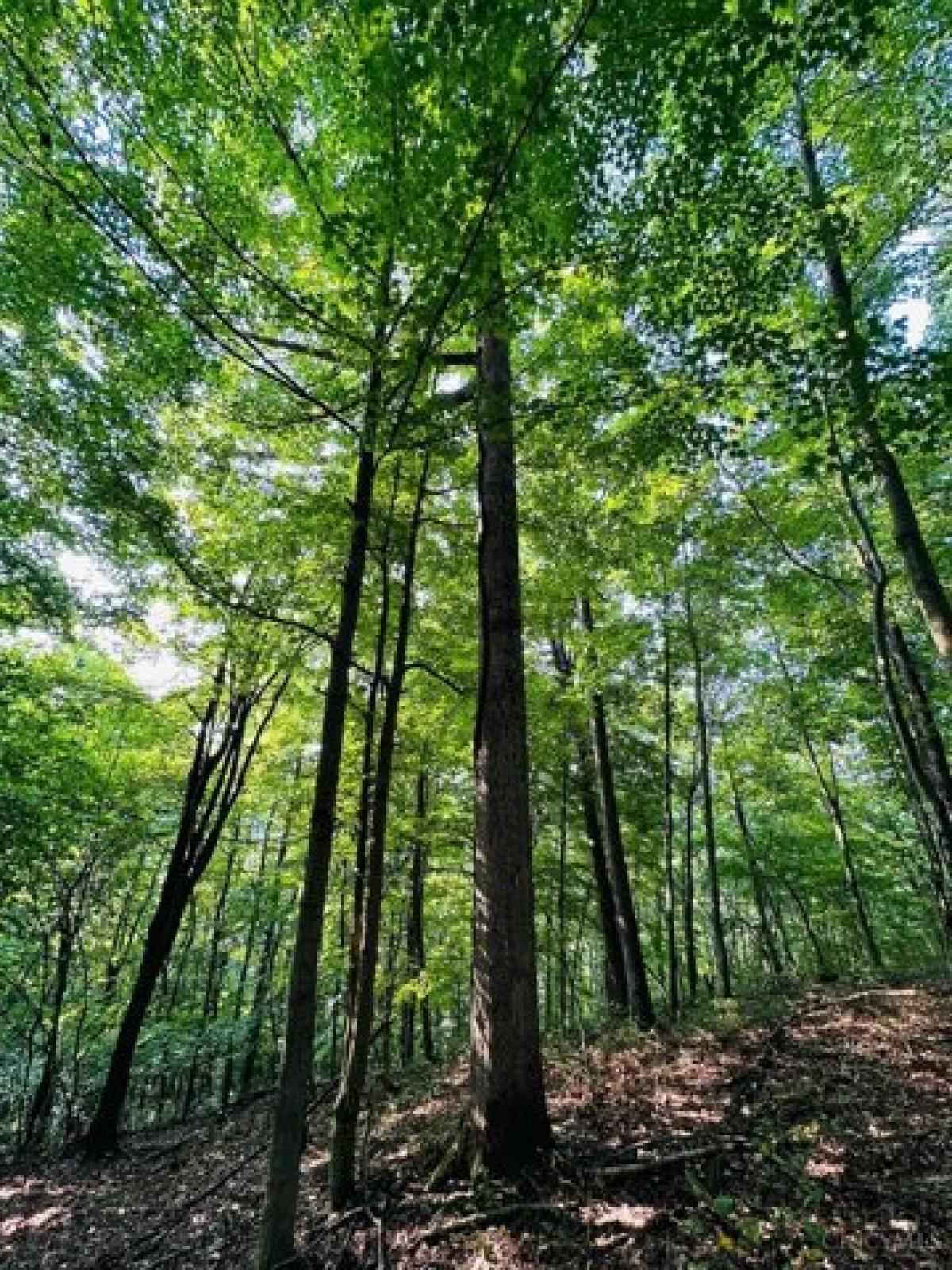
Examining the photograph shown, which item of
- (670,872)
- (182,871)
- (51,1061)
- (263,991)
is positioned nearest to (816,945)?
(670,872)

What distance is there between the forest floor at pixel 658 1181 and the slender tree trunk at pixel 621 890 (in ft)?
2.85

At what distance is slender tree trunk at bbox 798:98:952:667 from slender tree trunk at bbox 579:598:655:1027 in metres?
3.88

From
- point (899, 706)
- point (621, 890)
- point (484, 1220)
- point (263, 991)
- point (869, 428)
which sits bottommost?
point (484, 1220)

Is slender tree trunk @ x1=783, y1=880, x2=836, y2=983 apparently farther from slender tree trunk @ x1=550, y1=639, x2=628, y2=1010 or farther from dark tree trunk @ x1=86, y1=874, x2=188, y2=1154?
dark tree trunk @ x1=86, y1=874, x2=188, y2=1154

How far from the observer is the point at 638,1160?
3.86 meters

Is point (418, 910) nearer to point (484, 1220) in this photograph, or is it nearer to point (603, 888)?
point (603, 888)

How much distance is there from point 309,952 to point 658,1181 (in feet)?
7.97

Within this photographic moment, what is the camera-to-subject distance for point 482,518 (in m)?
5.68

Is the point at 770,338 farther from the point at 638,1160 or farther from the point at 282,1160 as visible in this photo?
the point at 282,1160

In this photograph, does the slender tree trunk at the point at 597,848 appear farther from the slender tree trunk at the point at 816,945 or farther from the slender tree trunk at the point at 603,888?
the slender tree trunk at the point at 816,945

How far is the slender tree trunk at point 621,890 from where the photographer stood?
27.1 ft

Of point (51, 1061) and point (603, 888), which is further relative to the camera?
point (603, 888)

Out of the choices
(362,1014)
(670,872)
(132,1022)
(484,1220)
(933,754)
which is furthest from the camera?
(132,1022)

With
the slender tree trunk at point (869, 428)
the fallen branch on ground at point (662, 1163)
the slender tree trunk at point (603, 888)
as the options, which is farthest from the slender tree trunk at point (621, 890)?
the fallen branch on ground at point (662, 1163)
